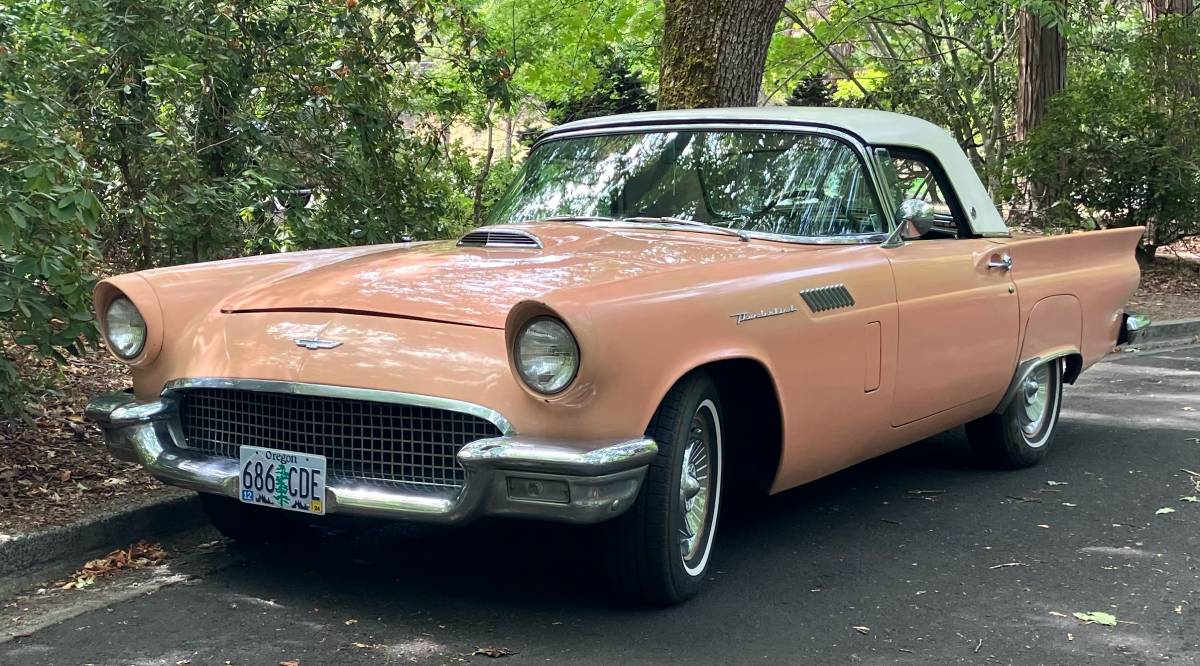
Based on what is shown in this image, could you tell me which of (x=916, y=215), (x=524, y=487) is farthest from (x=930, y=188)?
(x=524, y=487)

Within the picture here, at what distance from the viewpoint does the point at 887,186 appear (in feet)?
16.6

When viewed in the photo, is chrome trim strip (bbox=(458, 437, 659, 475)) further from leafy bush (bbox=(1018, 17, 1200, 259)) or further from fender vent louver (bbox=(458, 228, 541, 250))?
leafy bush (bbox=(1018, 17, 1200, 259))

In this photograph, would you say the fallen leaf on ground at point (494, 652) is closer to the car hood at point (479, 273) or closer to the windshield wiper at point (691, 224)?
the car hood at point (479, 273)

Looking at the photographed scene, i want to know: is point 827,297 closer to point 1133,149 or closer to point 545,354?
point 545,354

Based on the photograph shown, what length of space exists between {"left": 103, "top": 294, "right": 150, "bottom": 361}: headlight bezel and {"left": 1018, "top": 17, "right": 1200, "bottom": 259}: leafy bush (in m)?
11.0

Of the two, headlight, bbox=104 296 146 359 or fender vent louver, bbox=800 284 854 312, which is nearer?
headlight, bbox=104 296 146 359

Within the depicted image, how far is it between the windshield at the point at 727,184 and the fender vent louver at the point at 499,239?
1.75 feet

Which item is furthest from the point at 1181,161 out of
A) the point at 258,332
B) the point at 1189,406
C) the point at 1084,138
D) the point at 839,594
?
the point at 258,332

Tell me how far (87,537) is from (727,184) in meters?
2.69

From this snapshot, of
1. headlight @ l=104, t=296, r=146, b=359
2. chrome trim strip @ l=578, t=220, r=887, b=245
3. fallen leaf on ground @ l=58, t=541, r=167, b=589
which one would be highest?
chrome trim strip @ l=578, t=220, r=887, b=245

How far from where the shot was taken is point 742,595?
160 inches

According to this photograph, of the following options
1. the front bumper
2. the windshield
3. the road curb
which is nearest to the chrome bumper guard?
the windshield

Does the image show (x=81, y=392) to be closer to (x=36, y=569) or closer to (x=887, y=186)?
(x=36, y=569)

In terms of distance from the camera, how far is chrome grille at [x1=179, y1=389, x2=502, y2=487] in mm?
3596
